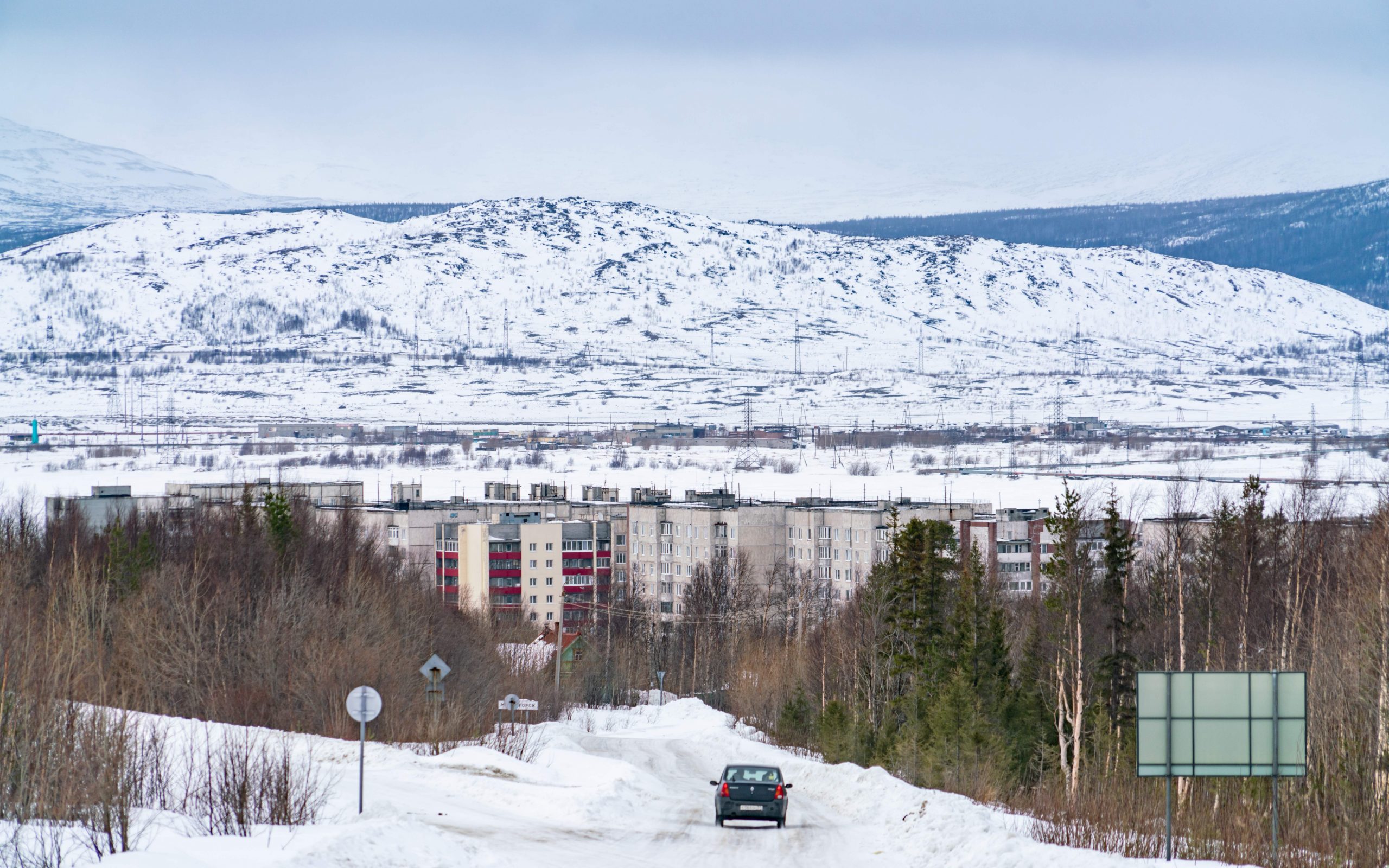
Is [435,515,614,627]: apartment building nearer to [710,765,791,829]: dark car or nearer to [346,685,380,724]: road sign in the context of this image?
[710,765,791,829]: dark car

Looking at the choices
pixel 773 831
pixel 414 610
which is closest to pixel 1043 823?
pixel 773 831

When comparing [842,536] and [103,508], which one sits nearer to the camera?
[103,508]

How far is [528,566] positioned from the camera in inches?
3816

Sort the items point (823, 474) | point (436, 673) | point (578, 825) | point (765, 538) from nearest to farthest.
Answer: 1. point (578, 825)
2. point (436, 673)
3. point (765, 538)
4. point (823, 474)

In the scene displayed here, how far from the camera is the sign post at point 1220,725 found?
635 inches

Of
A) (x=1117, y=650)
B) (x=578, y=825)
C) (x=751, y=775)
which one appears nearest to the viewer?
(x=578, y=825)

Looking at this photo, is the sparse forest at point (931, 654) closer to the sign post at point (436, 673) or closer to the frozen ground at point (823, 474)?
the sign post at point (436, 673)

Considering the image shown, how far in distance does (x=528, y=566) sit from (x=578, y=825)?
74.5 meters

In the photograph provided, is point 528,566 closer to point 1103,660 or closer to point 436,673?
point 1103,660

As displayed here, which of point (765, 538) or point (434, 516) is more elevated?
point (434, 516)

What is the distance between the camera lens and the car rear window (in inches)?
939

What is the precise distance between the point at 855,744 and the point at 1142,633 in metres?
13.9

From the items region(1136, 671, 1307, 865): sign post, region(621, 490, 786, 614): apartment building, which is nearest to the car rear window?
region(1136, 671, 1307, 865): sign post

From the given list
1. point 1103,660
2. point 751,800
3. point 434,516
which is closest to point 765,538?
point 434,516
